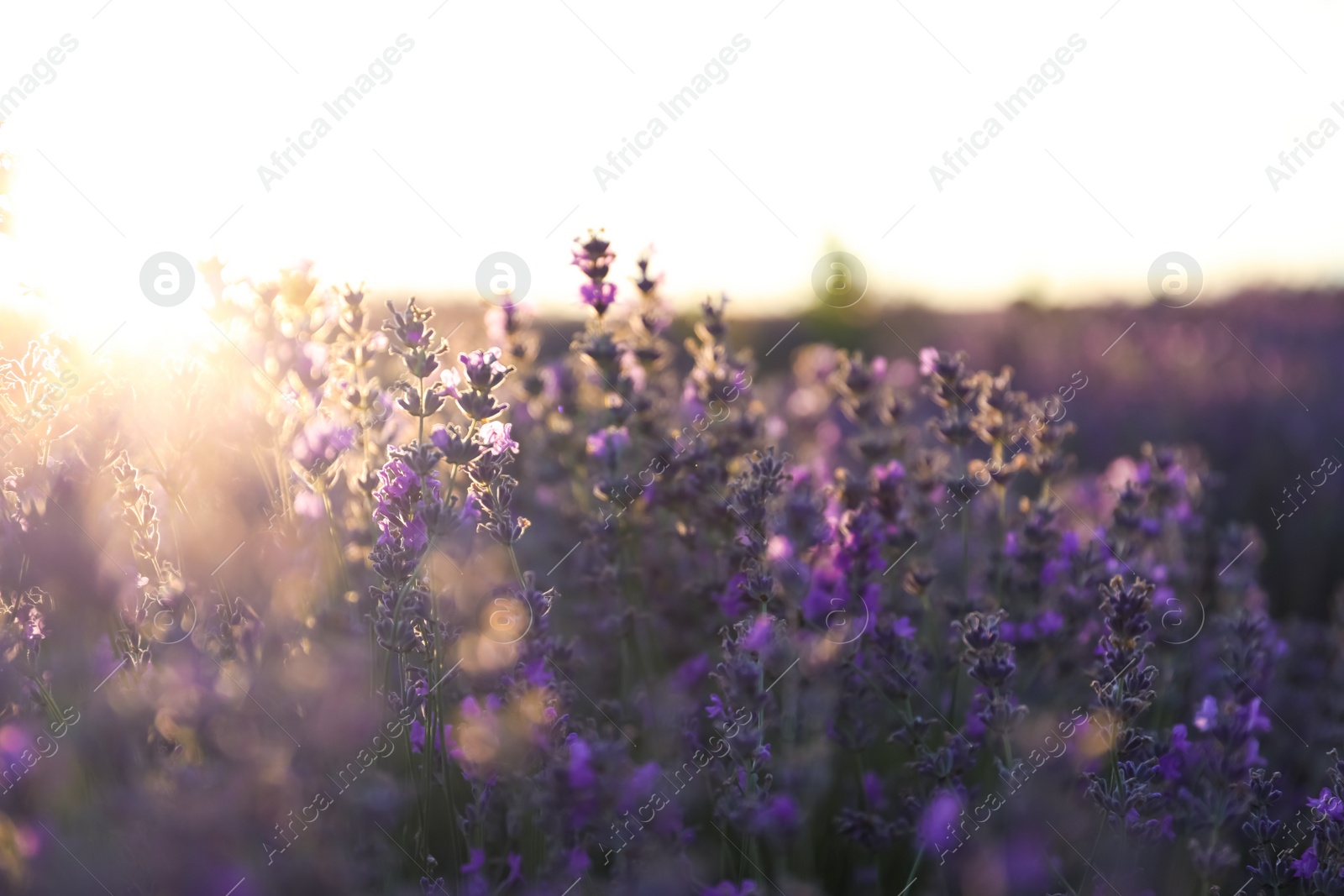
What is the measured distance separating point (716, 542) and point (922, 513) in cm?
66

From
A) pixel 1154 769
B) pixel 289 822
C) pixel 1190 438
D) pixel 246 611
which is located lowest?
pixel 246 611

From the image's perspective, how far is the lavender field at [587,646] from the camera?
64.9 inches

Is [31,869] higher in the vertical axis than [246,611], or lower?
lower

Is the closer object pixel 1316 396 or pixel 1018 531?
pixel 1018 531

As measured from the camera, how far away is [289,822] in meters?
1.37

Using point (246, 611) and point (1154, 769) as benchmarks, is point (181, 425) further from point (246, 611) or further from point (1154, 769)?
point (1154, 769)

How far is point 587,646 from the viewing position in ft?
10.8

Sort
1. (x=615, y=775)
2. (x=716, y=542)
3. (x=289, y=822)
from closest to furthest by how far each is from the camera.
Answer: (x=289, y=822), (x=615, y=775), (x=716, y=542)

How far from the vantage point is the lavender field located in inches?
64.9

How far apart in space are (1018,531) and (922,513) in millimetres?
311

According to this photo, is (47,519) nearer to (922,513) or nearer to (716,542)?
(716,542)

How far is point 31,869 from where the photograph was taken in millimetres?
1537

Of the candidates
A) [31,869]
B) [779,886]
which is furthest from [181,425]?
[779,886]

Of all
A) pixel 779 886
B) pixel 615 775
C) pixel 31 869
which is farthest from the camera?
pixel 779 886
